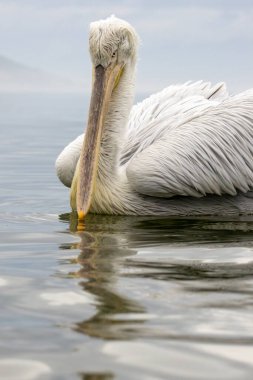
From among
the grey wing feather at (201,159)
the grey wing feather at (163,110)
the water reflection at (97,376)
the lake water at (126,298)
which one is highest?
the grey wing feather at (163,110)

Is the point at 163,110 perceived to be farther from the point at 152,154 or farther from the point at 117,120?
the point at 152,154

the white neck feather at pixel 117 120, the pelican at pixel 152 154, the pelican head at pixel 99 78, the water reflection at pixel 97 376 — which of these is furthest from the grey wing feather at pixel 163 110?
the water reflection at pixel 97 376

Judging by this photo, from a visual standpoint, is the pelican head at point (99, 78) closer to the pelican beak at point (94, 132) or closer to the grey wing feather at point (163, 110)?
the pelican beak at point (94, 132)

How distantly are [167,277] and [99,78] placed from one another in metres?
2.60

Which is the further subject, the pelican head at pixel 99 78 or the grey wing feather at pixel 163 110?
the grey wing feather at pixel 163 110

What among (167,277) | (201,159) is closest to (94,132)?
(201,159)

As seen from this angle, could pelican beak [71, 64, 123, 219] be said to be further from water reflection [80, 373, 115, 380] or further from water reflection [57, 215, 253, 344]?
water reflection [80, 373, 115, 380]

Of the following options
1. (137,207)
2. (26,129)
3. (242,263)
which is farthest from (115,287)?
(26,129)

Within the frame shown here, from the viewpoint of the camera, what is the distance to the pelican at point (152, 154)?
6414 mm

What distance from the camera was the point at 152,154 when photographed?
6.41 m

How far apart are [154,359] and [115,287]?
1.00m

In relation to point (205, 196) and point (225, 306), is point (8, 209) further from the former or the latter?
point (225, 306)

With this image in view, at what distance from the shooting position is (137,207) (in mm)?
6570

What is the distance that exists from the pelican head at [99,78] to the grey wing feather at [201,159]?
0.27 metres
